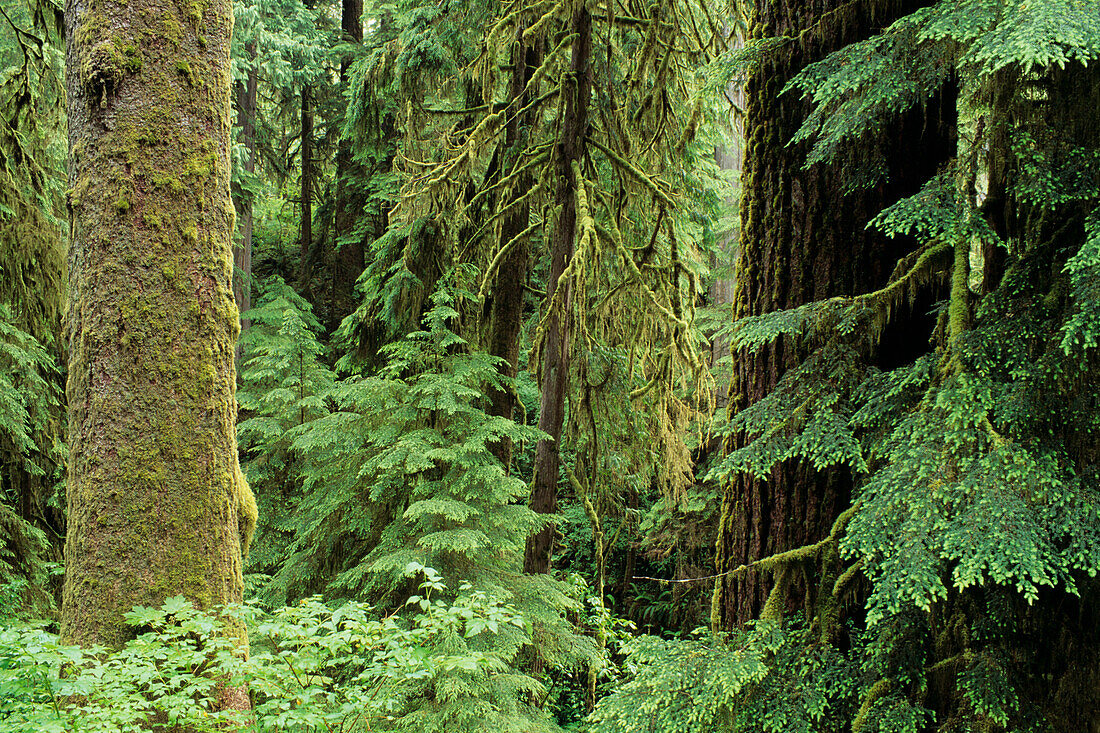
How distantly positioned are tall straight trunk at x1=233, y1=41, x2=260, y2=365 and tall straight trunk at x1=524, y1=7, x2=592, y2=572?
8566 mm

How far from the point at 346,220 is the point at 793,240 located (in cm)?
1254

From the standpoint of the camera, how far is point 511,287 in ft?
23.8

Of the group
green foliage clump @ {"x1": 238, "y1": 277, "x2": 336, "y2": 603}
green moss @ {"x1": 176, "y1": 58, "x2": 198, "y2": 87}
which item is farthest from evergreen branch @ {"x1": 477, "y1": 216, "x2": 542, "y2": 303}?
green foliage clump @ {"x1": 238, "y1": 277, "x2": 336, "y2": 603}

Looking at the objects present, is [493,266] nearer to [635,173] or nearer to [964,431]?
[635,173]

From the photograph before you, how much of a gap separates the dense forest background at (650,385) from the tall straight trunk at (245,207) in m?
5.66

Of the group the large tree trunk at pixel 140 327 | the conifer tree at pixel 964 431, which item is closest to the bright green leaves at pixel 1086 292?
the conifer tree at pixel 964 431

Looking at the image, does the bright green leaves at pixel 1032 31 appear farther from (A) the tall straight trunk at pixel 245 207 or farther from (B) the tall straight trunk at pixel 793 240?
(A) the tall straight trunk at pixel 245 207

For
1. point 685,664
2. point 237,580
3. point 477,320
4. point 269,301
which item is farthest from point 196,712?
point 269,301

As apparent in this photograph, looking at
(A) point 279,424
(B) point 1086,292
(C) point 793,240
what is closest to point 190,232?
(C) point 793,240

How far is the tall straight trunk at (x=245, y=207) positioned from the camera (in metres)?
12.6

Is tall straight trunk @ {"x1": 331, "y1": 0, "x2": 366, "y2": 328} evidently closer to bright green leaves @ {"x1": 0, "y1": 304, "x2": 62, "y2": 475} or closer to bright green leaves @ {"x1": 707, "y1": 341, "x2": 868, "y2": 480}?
bright green leaves @ {"x1": 0, "y1": 304, "x2": 62, "y2": 475}

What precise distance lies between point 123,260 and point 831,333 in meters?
2.91

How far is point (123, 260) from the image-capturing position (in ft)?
9.72

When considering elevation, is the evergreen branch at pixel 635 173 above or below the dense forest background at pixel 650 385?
above
